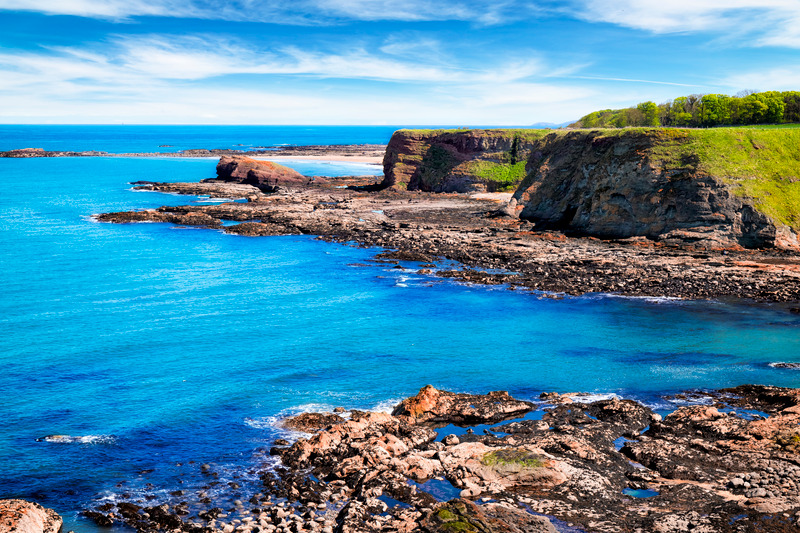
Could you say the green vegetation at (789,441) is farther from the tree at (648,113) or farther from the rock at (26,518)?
the tree at (648,113)

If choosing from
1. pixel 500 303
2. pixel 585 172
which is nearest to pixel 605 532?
pixel 500 303

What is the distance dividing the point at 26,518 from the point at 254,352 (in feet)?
63.4

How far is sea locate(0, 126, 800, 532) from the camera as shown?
2566 cm

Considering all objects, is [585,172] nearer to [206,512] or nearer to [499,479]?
[499,479]

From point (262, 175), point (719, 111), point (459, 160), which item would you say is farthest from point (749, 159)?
point (262, 175)

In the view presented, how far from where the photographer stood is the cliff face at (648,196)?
63.0m

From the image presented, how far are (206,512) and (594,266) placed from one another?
46.2 m

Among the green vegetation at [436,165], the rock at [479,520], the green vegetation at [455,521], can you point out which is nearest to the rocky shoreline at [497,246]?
the green vegetation at [436,165]

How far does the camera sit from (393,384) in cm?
3325

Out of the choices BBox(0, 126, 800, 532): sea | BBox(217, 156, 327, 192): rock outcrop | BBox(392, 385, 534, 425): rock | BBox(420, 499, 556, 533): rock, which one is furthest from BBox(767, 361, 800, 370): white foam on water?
BBox(217, 156, 327, 192): rock outcrop

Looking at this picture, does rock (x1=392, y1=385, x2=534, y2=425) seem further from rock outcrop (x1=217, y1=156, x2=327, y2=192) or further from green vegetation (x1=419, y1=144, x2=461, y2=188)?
rock outcrop (x1=217, y1=156, x2=327, y2=192)

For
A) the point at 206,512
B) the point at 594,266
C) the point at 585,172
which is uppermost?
the point at 585,172

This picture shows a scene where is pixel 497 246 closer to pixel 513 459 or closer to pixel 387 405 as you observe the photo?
pixel 387 405

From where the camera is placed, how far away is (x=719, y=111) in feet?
305
